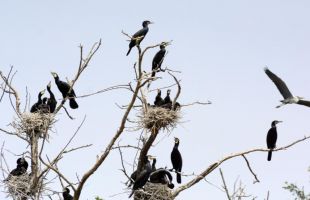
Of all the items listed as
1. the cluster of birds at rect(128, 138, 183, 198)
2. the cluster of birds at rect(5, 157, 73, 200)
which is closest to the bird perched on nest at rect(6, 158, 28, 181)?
the cluster of birds at rect(5, 157, 73, 200)

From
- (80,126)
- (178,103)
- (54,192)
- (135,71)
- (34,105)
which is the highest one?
(34,105)

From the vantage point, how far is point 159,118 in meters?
9.11

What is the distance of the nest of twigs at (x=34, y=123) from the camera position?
10.1 metres

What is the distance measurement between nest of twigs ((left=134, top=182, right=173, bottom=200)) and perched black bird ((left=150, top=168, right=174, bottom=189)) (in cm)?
12

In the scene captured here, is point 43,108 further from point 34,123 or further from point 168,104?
point 168,104

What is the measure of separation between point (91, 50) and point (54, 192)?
6.97 feet

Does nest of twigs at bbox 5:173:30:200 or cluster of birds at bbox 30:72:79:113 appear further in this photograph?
cluster of birds at bbox 30:72:79:113

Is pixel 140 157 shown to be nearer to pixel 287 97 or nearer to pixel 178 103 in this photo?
pixel 178 103

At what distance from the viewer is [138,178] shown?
8.51 meters

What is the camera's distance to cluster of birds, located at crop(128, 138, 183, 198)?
28.0 feet

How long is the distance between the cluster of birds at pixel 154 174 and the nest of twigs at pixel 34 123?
1809 mm

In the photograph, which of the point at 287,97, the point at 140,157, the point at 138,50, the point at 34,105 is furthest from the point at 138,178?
the point at 34,105

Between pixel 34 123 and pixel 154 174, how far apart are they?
239 centimetres

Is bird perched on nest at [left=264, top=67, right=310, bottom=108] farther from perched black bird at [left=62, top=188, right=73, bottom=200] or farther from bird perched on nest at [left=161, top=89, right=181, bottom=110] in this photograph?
perched black bird at [left=62, top=188, right=73, bottom=200]
